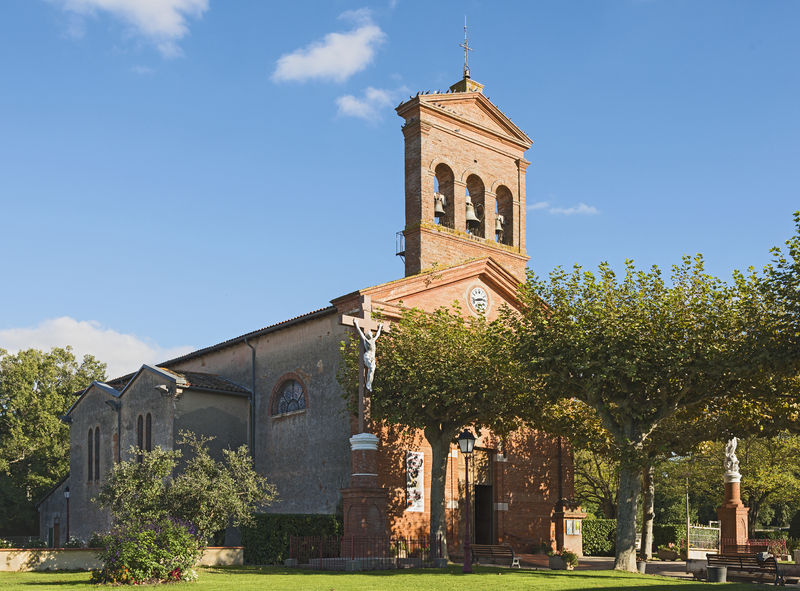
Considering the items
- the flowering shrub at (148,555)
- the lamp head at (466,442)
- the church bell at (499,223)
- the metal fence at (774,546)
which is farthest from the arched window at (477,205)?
the flowering shrub at (148,555)

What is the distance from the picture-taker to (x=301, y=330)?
33.1m

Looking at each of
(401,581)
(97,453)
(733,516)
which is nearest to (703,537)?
(733,516)

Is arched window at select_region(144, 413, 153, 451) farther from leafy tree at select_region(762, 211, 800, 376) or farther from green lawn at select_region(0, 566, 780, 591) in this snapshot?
leafy tree at select_region(762, 211, 800, 376)

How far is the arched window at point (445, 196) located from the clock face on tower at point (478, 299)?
294cm

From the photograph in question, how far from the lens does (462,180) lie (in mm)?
35344

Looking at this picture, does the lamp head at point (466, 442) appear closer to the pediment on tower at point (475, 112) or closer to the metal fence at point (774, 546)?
the metal fence at point (774, 546)

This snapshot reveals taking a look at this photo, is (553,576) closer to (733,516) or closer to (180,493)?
(180,493)

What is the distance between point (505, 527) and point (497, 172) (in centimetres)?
1463

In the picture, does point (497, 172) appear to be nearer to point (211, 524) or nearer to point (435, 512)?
point (435, 512)

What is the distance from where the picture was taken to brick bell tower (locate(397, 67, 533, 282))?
34.1 meters

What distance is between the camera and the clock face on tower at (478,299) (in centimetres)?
3362

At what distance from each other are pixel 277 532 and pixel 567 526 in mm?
12460

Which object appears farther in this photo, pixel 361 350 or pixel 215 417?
pixel 215 417

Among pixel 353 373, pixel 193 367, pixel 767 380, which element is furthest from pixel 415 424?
pixel 193 367
